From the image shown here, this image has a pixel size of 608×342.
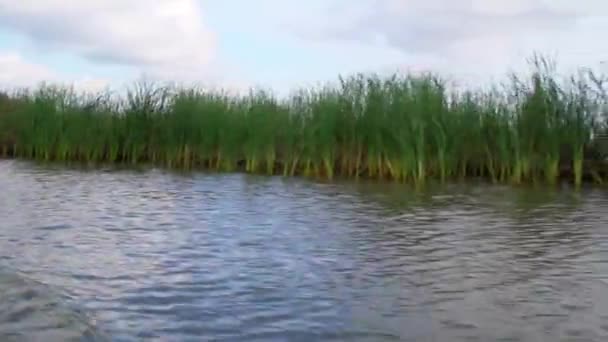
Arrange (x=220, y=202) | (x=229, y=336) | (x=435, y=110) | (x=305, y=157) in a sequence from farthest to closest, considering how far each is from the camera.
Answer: (x=305, y=157) < (x=435, y=110) < (x=220, y=202) < (x=229, y=336)

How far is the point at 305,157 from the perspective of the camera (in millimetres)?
18656

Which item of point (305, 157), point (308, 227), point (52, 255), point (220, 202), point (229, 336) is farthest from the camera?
point (305, 157)

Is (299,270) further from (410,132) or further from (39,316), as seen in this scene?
(410,132)

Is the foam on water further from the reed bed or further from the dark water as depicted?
the reed bed

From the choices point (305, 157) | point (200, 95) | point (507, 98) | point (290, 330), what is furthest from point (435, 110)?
point (290, 330)

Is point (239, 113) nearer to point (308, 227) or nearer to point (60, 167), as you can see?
point (60, 167)

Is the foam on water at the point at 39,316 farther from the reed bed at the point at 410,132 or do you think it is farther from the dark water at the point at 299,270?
the reed bed at the point at 410,132

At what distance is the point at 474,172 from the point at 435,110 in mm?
1902

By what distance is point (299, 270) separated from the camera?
653 cm

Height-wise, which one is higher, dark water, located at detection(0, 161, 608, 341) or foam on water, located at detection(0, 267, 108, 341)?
dark water, located at detection(0, 161, 608, 341)

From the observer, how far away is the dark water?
474 cm

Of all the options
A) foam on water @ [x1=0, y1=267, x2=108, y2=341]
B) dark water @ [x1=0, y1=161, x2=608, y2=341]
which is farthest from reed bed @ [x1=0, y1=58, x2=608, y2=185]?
foam on water @ [x1=0, y1=267, x2=108, y2=341]

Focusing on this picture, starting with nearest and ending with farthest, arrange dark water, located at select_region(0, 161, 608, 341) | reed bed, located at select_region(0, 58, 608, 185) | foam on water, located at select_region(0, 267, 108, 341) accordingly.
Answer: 1. foam on water, located at select_region(0, 267, 108, 341)
2. dark water, located at select_region(0, 161, 608, 341)
3. reed bed, located at select_region(0, 58, 608, 185)

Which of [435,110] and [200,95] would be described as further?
[200,95]
